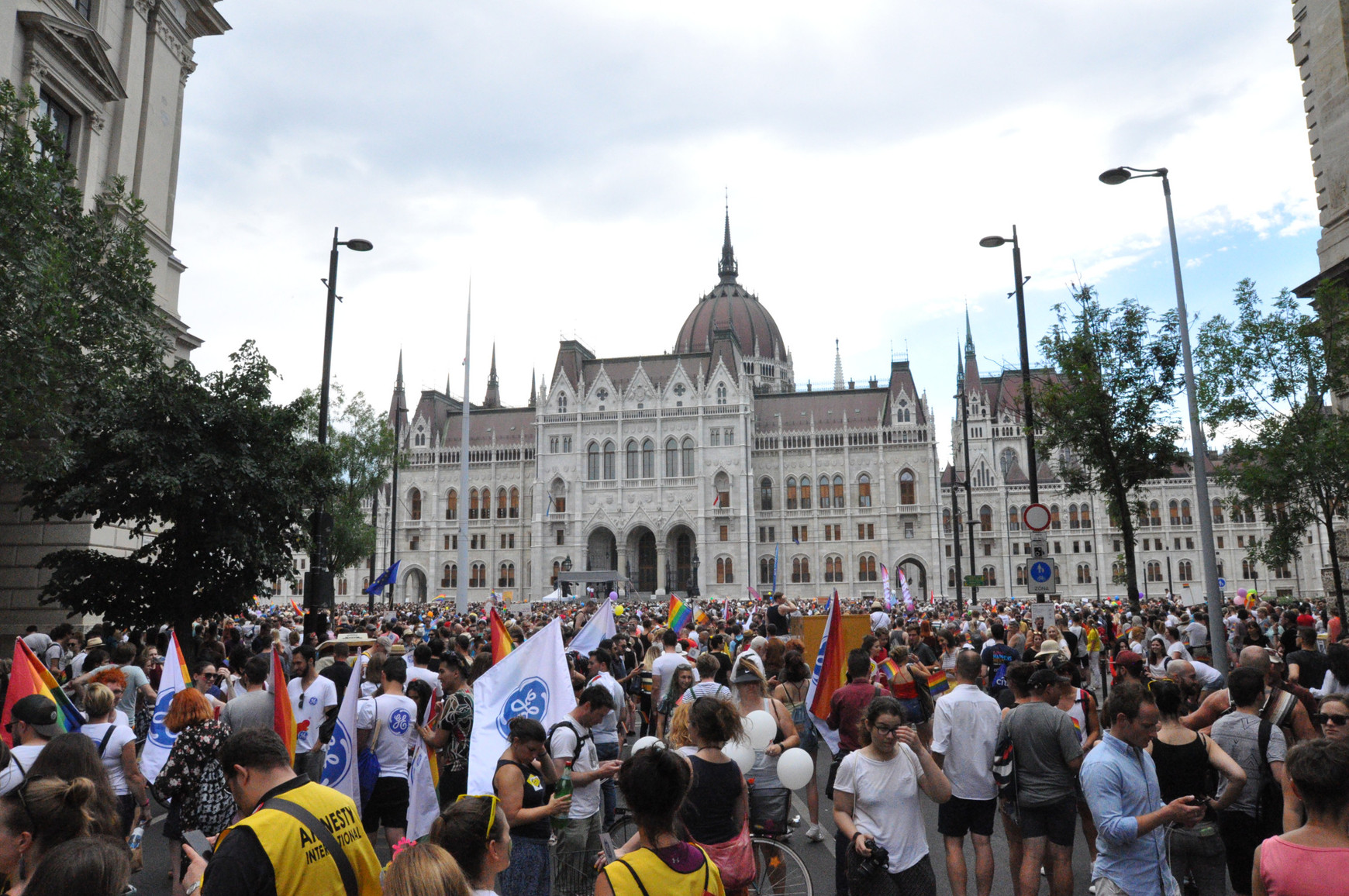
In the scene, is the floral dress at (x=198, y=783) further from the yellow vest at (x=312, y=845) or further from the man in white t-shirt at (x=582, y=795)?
the yellow vest at (x=312, y=845)

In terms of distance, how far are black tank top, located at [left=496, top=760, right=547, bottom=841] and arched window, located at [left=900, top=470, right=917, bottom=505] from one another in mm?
68770

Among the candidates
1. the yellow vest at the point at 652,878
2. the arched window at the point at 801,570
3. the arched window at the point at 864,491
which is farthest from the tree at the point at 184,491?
the arched window at the point at 864,491

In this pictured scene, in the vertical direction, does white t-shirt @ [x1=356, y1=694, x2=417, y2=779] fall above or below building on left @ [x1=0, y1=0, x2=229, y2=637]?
below

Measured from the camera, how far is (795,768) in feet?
21.3

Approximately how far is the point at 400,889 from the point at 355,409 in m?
42.6

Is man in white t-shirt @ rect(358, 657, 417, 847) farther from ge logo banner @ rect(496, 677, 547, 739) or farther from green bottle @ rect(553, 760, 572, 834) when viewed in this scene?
green bottle @ rect(553, 760, 572, 834)

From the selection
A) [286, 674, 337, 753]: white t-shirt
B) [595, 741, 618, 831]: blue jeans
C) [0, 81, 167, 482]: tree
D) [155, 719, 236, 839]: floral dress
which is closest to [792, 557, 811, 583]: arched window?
[0, 81, 167, 482]: tree

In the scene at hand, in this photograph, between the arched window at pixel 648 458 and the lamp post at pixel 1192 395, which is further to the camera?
→ the arched window at pixel 648 458

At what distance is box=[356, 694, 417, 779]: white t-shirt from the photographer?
756 centimetres

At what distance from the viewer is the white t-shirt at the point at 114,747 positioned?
677 centimetres

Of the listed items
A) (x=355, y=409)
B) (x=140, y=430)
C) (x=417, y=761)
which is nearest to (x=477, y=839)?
(x=417, y=761)

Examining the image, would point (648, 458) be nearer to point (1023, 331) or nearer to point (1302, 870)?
point (1023, 331)

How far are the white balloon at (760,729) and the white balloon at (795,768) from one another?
234 millimetres

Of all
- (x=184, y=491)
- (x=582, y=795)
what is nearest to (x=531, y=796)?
(x=582, y=795)
